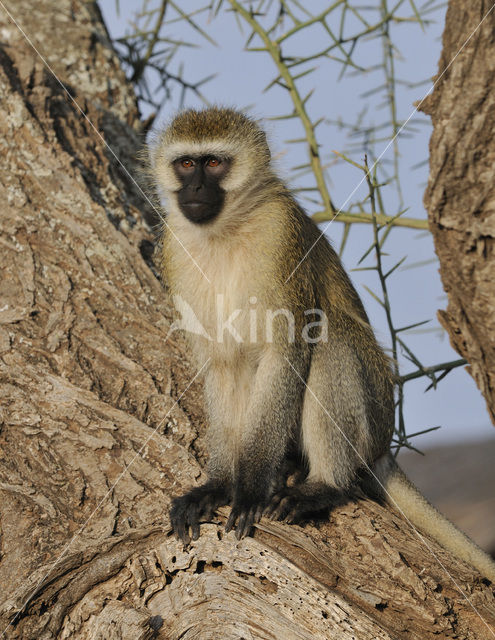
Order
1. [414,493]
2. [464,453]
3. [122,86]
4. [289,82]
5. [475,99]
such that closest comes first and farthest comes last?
[475,99] → [414,493] → [289,82] → [122,86] → [464,453]

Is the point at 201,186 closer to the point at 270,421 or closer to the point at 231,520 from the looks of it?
the point at 270,421

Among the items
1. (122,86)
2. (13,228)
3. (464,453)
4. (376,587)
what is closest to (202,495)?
(376,587)

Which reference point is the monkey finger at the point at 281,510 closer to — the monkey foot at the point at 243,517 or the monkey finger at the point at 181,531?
the monkey foot at the point at 243,517

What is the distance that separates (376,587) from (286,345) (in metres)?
1.39

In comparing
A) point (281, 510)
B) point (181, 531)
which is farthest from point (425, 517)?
point (181, 531)

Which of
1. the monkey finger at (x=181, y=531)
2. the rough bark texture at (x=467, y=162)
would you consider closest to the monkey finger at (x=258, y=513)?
the monkey finger at (x=181, y=531)

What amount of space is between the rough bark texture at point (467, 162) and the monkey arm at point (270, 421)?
68.2 inches

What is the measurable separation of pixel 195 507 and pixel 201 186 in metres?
1.91

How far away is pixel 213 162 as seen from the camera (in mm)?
4227

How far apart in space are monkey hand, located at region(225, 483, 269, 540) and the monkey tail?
0.88 m

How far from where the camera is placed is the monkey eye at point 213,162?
4227 millimetres

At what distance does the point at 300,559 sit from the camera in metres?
2.94

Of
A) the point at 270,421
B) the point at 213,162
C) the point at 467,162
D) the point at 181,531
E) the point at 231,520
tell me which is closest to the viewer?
the point at 467,162

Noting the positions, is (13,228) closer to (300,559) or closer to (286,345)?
(286,345)
